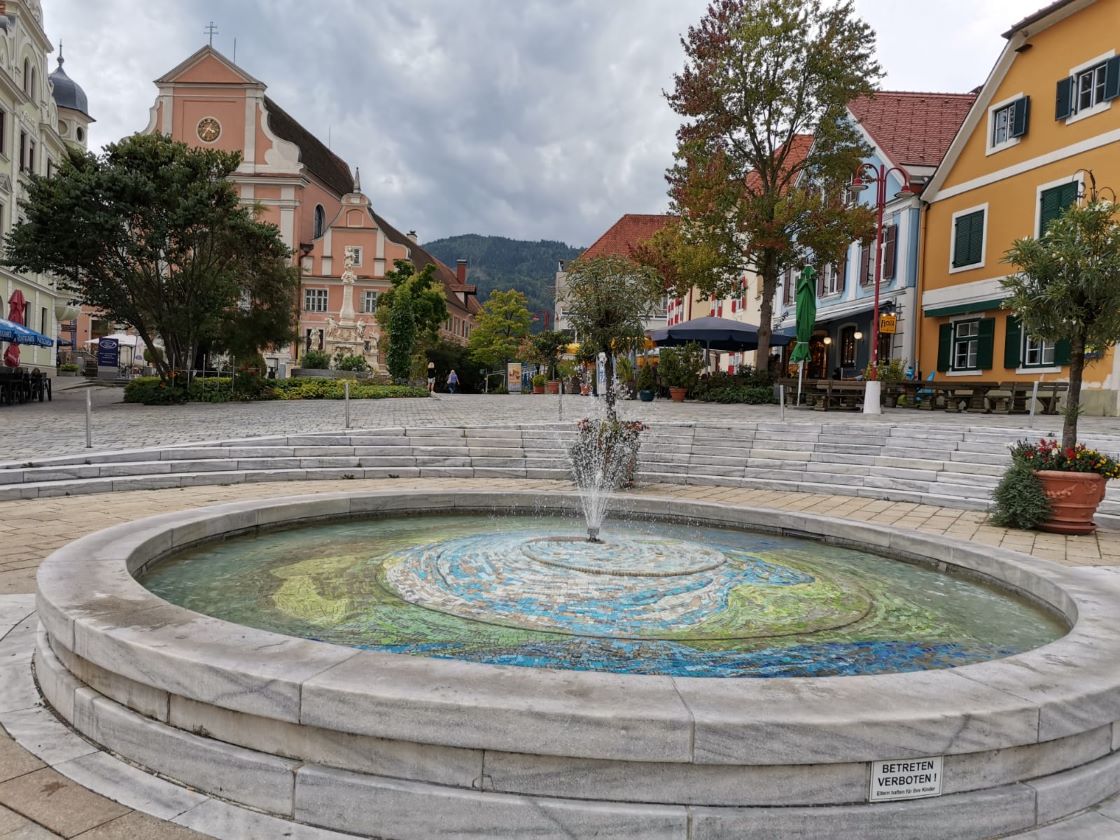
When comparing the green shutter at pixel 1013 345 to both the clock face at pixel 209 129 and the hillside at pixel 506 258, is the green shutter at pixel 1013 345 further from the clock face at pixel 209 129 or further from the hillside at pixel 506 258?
the hillside at pixel 506 258

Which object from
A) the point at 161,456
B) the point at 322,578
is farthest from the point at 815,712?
the point at 161,456

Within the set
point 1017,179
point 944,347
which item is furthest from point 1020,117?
point 944,347

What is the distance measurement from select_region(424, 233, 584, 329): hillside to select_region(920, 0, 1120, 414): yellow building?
121725mm

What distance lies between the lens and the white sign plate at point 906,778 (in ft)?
8.42

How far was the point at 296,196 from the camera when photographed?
176 ft

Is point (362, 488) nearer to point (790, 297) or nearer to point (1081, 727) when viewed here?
point (1081, 727)

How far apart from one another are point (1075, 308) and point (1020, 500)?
7.40 feet

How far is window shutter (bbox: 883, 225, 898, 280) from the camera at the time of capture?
26734 mm

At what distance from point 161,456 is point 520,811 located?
34.8ft

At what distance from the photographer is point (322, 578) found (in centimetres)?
547

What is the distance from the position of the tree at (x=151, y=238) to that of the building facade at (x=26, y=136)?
27.5 ft

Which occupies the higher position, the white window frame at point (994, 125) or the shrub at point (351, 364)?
the white window frame at point (994, 125)

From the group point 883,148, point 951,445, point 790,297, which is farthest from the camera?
point 790,297

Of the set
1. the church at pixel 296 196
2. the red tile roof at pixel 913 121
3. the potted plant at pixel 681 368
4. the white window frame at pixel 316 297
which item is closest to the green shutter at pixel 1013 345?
the red tile roof at pixel 913 121
